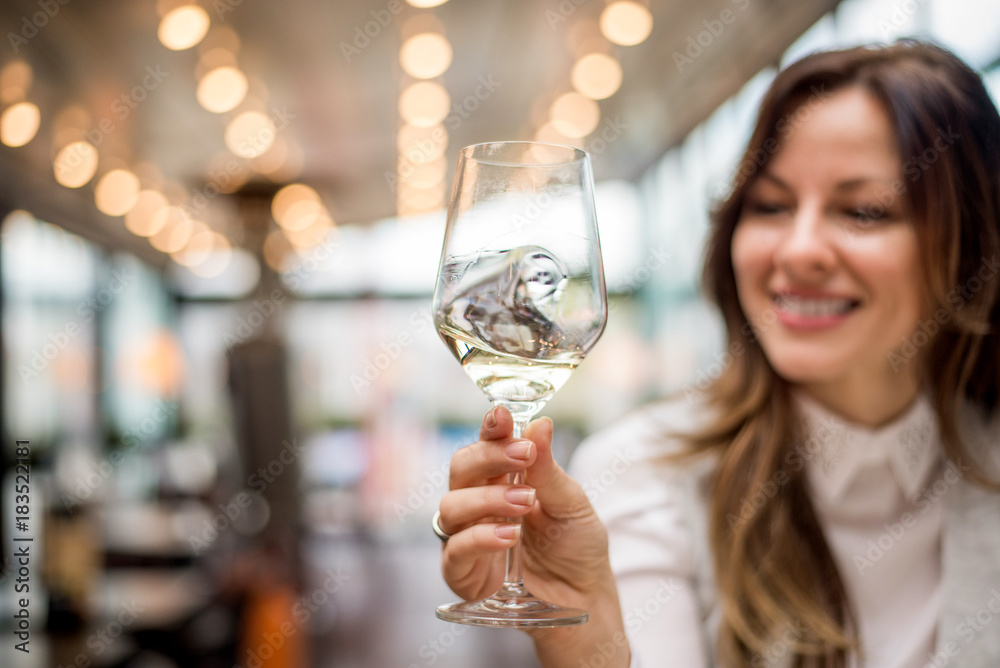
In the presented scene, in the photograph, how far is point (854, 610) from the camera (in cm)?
136

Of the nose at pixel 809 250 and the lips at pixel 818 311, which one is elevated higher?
the nose at pixel 809 250

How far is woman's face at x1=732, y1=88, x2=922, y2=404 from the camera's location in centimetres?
120

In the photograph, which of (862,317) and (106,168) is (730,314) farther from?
(106,168)

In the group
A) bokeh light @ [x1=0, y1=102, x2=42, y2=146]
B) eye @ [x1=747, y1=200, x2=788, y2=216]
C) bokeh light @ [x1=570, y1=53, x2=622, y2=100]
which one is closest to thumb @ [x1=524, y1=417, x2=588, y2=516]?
eye @ [x1=747, y1=200, x2=788, y2=216]

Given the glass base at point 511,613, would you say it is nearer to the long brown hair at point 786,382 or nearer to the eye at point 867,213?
the long brown hair at point 786,382

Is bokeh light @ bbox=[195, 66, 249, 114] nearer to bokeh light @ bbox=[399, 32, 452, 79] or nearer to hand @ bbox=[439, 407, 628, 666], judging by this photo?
bokeh light @ bbox=[399, 32, 452, 79]

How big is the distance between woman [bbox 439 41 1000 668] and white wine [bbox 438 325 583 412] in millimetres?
534

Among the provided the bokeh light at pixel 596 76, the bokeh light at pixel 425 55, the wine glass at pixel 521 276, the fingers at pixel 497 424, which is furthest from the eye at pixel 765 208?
the bokeh light at pixel 596 76

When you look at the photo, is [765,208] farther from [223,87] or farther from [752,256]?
[223,87]

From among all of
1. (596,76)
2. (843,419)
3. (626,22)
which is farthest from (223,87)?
(843,419)

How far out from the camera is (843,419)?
1413mm

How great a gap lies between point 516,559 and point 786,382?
2.67 feet

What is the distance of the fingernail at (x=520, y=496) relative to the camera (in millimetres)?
776

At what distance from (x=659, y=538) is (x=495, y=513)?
2.17 ft
